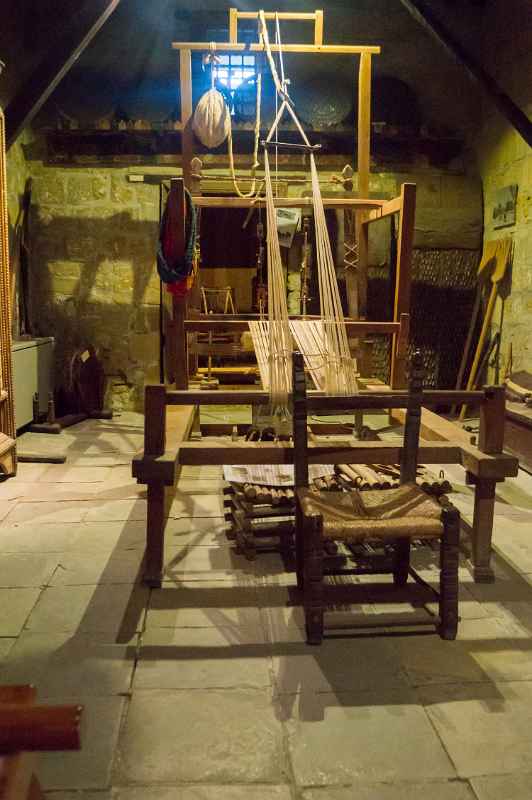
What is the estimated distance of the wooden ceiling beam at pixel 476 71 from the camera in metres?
4.90

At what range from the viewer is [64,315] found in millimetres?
6543

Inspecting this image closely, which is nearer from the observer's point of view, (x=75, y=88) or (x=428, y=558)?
(x=428, y=558)

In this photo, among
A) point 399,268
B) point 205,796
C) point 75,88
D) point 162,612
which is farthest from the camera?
point 75,88

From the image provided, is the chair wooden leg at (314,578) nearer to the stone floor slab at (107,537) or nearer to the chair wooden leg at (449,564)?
A: the chair wooden leg at (449,564)

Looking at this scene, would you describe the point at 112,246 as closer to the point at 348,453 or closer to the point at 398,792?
the point at 348,453

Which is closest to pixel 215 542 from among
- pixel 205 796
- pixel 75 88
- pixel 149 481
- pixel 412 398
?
pixel 149 481

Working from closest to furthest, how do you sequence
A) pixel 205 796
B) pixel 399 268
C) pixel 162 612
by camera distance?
pixel 205 796, pixel 162 612, pixel 399 268

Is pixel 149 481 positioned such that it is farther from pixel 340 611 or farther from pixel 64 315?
pixel 64 315

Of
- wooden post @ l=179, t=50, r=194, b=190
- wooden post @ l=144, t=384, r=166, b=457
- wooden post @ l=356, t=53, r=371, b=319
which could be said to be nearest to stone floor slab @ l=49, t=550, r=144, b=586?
wooden post @ l=144, t=384, r=166, b=457

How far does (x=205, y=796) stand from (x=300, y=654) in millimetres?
699

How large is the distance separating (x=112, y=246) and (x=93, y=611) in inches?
182

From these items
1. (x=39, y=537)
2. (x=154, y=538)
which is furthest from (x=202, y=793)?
(x=39, y=537)

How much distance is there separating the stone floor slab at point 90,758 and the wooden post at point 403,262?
2459 millimetres

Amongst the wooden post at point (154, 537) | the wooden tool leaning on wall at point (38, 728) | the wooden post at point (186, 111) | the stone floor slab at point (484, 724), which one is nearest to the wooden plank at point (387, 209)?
the wooden post at point (186, 111)
